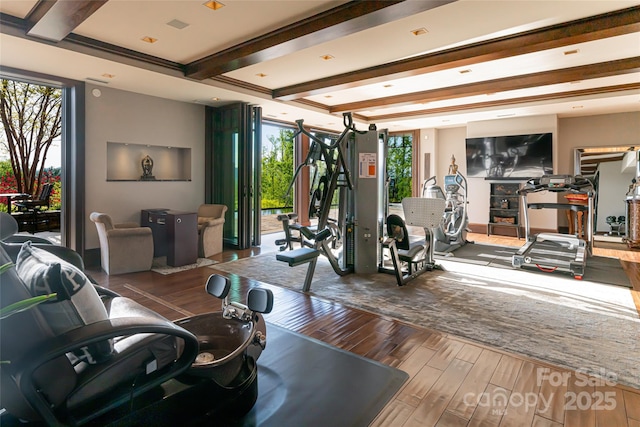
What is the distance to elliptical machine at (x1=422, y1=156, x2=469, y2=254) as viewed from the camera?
6738 mm

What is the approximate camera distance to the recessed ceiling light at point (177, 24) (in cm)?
362

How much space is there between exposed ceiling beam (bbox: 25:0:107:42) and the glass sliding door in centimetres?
314

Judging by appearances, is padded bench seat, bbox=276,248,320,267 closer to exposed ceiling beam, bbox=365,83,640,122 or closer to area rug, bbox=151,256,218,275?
area rug, bbox=151,256,218,275

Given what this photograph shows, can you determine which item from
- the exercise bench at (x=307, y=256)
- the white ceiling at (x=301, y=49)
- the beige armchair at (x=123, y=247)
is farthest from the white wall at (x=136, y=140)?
the exercise bench at (x=307, y=256)

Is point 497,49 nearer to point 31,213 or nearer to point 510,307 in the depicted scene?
point 510,307

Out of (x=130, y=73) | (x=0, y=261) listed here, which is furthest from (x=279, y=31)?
(x=0, y=261)

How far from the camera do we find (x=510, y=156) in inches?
328

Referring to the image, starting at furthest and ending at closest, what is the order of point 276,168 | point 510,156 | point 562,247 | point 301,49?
point 276,168 → point 510,156 → point 562,247 → point 301,49

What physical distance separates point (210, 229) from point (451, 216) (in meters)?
4.53

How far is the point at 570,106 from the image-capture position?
697 centimetres

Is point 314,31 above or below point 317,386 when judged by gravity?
above

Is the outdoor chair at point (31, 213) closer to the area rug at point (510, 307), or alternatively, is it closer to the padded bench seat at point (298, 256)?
the area rug at point (510, 307)

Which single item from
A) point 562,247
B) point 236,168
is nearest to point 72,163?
point 236,168

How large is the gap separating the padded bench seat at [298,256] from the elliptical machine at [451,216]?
10.9 feet
